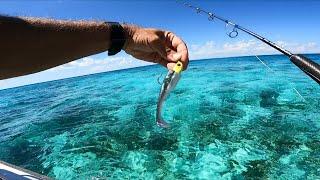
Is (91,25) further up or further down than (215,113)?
further up

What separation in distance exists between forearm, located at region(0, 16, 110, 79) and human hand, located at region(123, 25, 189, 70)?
241 mm

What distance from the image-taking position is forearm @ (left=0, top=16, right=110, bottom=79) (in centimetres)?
176

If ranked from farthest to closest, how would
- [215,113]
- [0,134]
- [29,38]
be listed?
[0,134] < [215,113] < [29,38]

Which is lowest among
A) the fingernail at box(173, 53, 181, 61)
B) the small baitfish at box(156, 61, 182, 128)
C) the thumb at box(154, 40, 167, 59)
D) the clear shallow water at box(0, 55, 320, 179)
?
the clear shallow water at box(0, 55, 320, 179)

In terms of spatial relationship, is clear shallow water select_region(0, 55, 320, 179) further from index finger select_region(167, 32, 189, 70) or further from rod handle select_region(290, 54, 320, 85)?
index finger select_region(167, 32, 189, 70)

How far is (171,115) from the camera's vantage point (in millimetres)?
13688

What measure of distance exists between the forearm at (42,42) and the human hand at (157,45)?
241mm

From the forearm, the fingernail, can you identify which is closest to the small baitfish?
the fingernail

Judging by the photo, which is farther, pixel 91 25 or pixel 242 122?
pixel 242 122

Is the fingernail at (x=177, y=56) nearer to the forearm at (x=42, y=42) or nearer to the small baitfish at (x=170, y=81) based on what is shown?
the small baitfish at (x=170, y=81)

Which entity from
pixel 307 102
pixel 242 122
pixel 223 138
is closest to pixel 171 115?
pixel 242 122

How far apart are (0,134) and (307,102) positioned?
42.2ft

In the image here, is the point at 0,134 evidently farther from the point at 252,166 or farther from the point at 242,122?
the point at 252,166

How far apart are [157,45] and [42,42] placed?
0.83 metres
